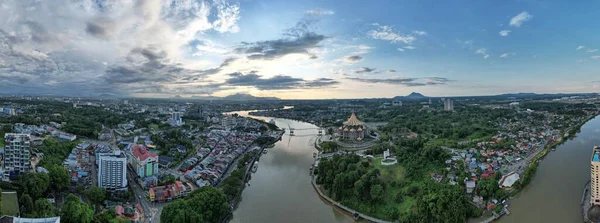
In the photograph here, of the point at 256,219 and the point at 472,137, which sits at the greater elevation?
the point at 472,137

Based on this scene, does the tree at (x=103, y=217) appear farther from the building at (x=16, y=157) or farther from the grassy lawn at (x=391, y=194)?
the grassy lawn at (x=391, y=194)

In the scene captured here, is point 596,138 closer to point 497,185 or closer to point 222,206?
point 497,185

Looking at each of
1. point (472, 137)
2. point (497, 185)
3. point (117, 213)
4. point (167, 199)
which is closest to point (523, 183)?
point (497, 185)

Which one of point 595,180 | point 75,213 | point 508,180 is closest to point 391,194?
point 508,180

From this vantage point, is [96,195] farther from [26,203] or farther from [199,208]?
[199,208]

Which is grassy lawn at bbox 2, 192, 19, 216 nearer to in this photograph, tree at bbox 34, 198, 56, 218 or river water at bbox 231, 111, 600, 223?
tree at bbox 34, 198, 56, 218

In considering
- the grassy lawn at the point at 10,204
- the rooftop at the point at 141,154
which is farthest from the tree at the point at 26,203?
the rooftop at the point at 141,154
